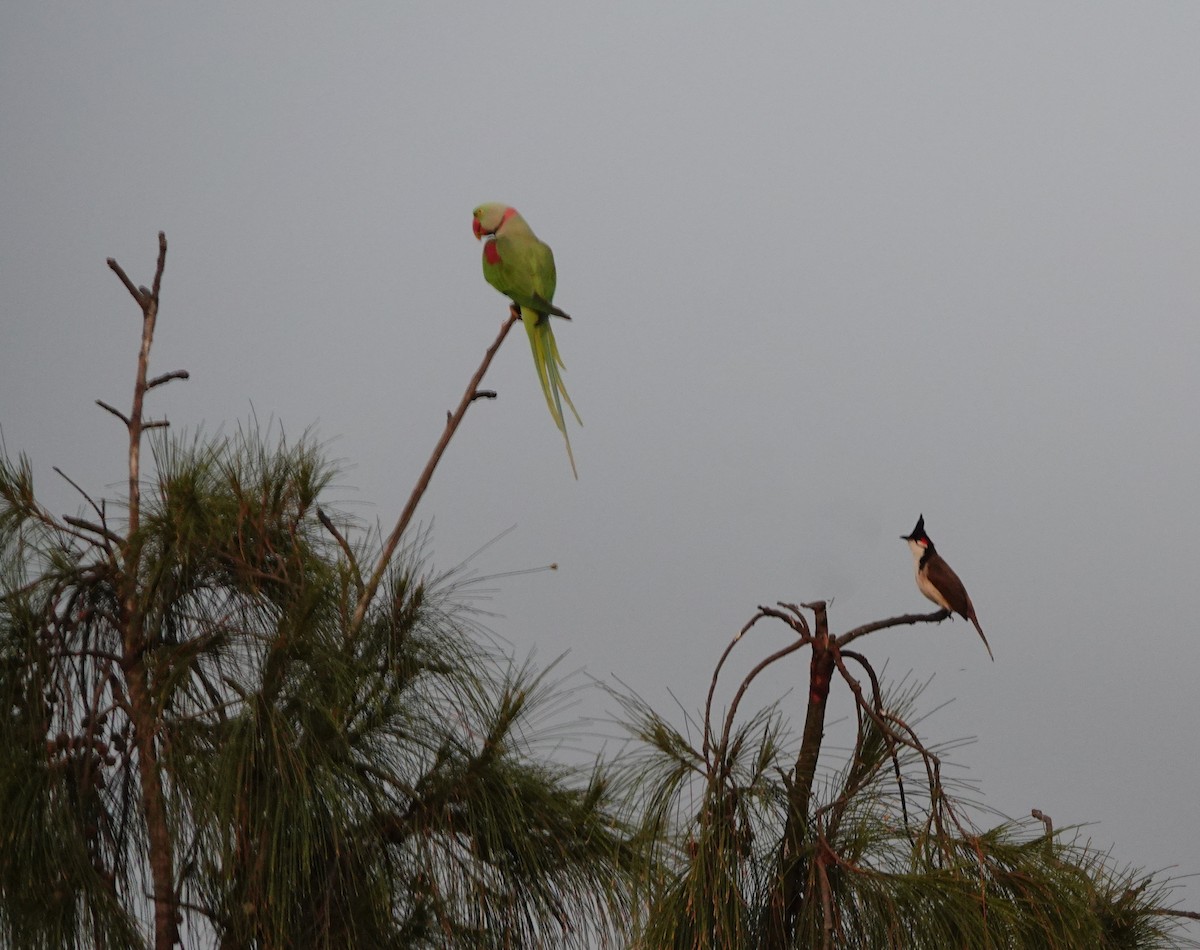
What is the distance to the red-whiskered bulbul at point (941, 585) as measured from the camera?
1.76 metres

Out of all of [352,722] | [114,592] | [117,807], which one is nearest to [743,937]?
[352,722]

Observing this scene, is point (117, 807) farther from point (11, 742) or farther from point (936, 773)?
point (936, 773)

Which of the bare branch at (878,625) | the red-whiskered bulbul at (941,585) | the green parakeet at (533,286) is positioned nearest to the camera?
the bare branch at (878,625)

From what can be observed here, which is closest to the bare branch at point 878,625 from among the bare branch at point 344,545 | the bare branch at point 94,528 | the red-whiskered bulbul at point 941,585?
the red-whiskered bulbul at point 941,585

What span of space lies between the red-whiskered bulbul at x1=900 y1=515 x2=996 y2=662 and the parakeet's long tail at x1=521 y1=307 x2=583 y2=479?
595mm

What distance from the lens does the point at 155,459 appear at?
6.36 feet

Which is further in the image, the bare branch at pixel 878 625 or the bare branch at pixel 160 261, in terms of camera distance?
the bare branch at pixel 160 261

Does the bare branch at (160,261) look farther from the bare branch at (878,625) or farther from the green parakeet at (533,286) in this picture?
the bare branch at (878,625)

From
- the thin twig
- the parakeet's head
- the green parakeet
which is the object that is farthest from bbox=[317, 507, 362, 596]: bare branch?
the parakeet's head

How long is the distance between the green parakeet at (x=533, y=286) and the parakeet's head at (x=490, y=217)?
0.03m

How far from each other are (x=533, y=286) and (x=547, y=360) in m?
0.12

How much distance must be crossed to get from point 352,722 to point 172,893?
302 mm

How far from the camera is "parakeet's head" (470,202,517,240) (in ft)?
7.52

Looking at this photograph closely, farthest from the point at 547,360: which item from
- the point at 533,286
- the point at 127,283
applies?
the point at 127,283
